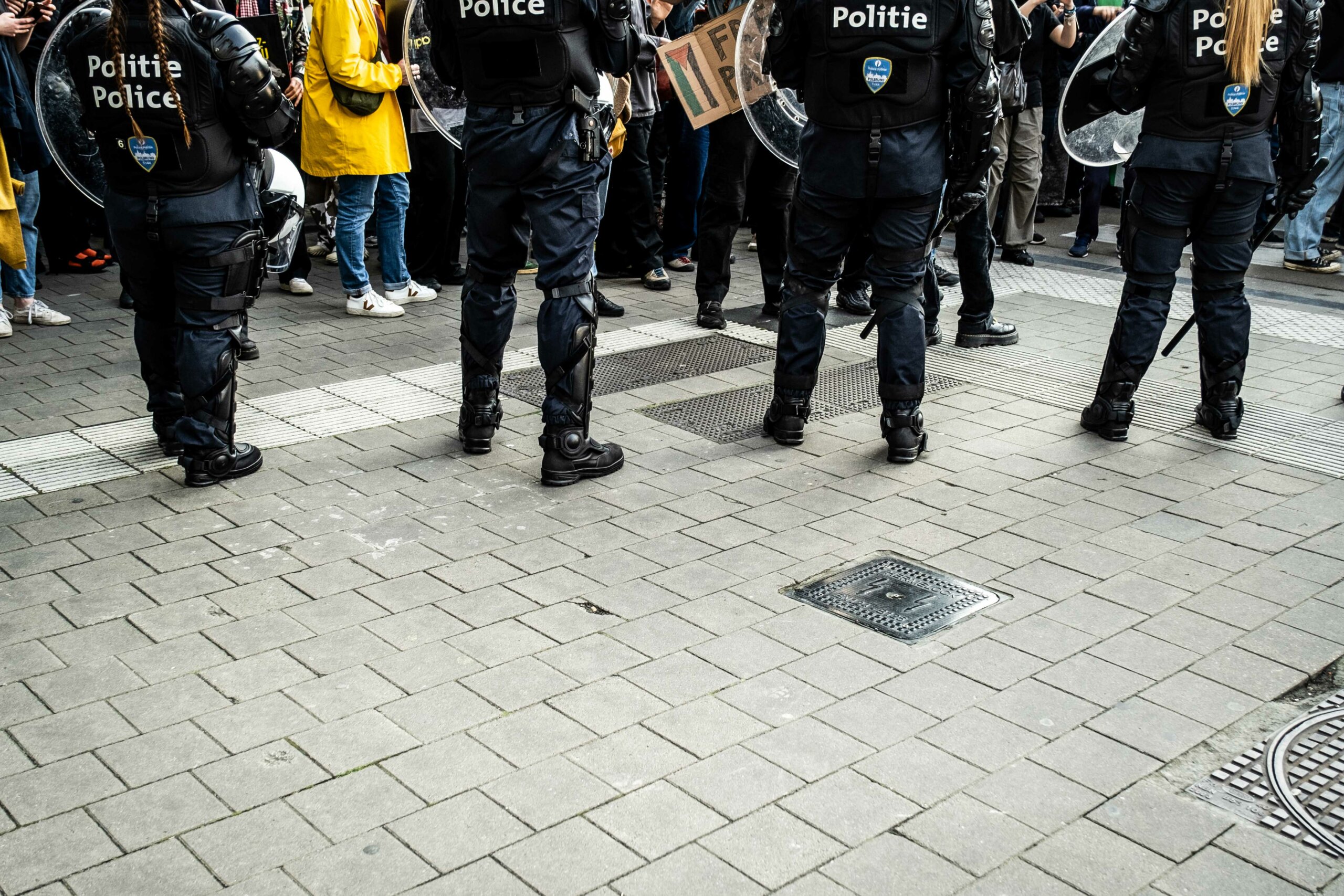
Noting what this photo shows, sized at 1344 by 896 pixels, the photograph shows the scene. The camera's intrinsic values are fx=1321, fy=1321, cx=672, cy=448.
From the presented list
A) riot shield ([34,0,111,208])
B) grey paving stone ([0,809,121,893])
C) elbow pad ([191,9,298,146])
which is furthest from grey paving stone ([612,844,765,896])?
riot shield ([34,0,111,208])

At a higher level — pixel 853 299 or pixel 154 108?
pixel 154 108

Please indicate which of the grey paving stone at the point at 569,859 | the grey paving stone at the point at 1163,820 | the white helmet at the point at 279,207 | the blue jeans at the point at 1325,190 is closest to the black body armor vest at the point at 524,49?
the white helmet at the point at 279,207

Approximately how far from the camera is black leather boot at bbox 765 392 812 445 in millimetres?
5758

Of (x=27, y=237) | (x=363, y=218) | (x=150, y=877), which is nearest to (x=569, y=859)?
(x=150, y=877)

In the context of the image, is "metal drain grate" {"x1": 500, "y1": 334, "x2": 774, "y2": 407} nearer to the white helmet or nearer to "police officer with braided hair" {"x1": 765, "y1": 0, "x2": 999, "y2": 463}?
"police officer with braided hair" {"x1": 765, "y1": 0, "x2": 999, "y2": 463}

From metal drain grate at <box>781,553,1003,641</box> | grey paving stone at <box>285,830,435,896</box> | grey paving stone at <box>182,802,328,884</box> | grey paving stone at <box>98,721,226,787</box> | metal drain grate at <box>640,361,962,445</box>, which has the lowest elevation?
grey paving stone at <box>98,721,226,787</box>

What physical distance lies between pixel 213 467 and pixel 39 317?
3319 mm

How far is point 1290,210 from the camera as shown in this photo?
19.7 feet

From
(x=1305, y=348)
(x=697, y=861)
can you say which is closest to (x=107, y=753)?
(x=697, y=861)

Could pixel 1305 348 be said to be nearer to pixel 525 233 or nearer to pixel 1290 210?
pixel 1290 210

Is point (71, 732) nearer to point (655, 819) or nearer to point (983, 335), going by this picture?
point (655, 819)

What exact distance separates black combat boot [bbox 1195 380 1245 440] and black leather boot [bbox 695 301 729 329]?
288 cm

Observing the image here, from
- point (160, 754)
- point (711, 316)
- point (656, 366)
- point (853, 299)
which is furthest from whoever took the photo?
point (853, 299)

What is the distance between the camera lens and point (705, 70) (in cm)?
707
